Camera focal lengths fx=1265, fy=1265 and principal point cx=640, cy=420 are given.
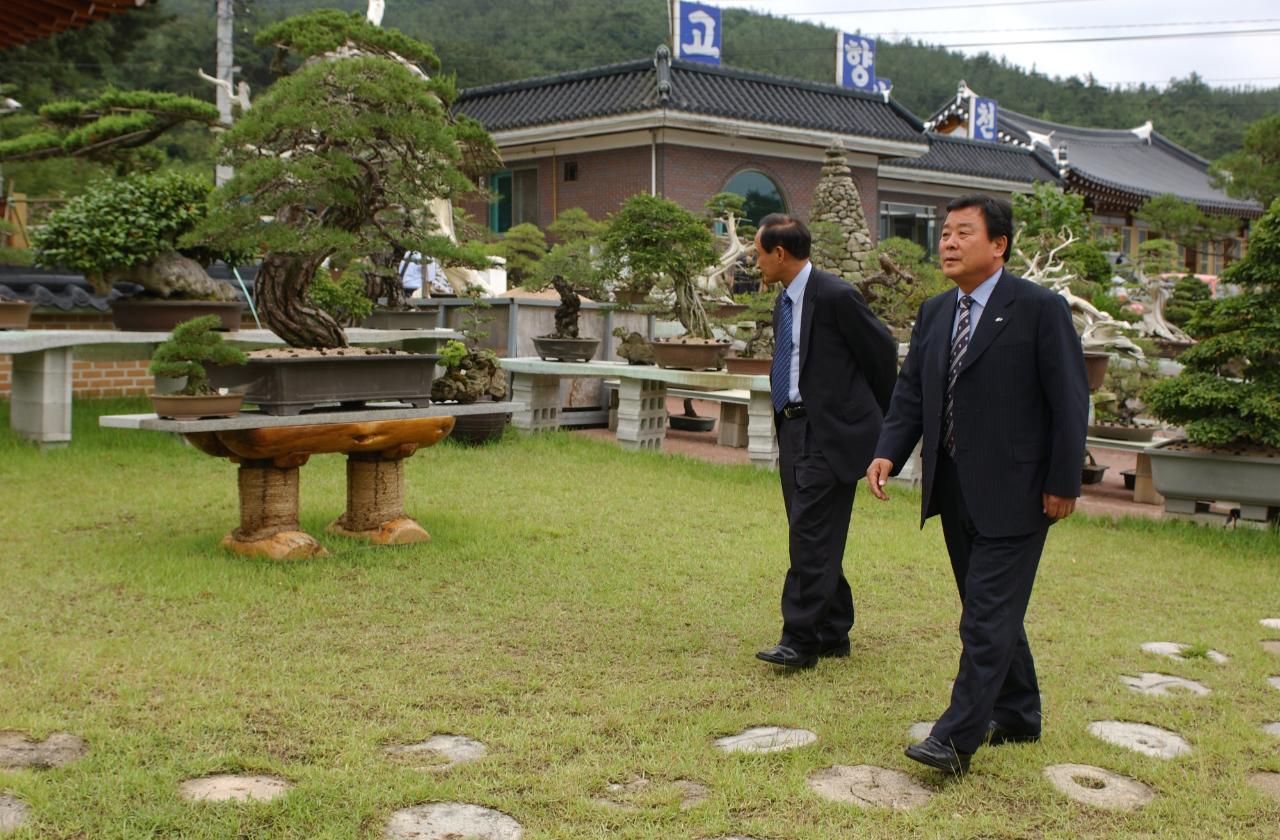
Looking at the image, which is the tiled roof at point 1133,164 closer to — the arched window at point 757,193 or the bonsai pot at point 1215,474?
the arched window at point 757,193

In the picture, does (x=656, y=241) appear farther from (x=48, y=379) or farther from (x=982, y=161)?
(x=982, y=161)

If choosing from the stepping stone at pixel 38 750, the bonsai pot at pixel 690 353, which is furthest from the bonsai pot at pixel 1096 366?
the stepping stone at pixel 38 750

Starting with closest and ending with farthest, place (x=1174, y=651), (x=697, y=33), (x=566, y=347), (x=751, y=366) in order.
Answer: (x=1174, y=651)
(x=751, y=366)
(x=566, y=347)
(x=697, y=33)

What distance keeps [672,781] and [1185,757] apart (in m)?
1.67

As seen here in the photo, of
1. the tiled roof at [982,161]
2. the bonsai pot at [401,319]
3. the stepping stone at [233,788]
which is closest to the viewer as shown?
the stepping stone at [233,788]

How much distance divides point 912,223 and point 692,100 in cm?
887

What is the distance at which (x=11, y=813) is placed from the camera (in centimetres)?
328

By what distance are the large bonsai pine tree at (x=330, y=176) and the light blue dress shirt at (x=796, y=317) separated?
2.28 m

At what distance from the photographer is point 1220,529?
8.37 meters

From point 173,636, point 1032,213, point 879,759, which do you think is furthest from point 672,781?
point 1032,213

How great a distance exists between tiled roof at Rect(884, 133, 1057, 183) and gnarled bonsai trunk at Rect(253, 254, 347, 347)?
65.5 ft

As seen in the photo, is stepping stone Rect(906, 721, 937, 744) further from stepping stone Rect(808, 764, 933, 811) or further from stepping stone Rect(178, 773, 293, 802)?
stepping stone Rect(178, 773, 293, 802)

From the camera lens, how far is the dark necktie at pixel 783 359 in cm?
510

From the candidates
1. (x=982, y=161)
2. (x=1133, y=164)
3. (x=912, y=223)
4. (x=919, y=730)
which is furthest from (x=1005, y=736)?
(x=1133, y=164)
